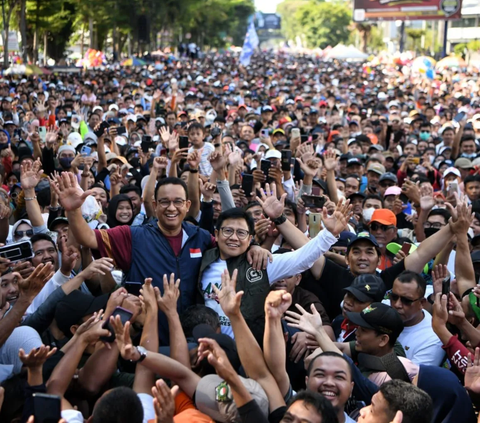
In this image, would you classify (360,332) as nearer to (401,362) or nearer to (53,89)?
(401,362)

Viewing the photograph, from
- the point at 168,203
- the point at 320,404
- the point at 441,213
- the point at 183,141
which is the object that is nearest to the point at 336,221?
the point at 168,203

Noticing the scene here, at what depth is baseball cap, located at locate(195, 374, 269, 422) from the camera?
11.9 ft

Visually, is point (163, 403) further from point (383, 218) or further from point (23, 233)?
point (383, 218)

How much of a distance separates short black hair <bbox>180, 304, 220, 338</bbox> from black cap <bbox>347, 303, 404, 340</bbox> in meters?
0.75

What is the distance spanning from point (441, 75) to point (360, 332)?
3439cm

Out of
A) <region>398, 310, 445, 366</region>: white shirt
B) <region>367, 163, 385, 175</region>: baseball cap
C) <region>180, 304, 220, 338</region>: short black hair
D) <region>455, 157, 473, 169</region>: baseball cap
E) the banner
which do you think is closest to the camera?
<region>180, 304, 220, 338</region>: short black hair

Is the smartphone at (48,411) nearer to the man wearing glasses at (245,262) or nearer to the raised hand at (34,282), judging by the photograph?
the raised hand at (34,282)

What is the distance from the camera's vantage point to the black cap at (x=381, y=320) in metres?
4.34

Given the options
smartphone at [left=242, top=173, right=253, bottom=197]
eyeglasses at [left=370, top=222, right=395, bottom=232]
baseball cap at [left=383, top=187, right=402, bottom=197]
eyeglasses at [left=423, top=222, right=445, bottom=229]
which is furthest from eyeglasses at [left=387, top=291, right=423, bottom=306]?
baseball cap at [left=383, top=187, right=402, bottom=197]

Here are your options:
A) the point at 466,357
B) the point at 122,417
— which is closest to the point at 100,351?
the point at 122,417

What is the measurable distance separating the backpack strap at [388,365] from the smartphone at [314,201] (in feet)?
8.56

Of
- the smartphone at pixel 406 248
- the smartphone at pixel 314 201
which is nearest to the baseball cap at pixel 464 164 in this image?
the smartphone at pixel 314 201

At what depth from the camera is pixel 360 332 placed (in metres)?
4.39

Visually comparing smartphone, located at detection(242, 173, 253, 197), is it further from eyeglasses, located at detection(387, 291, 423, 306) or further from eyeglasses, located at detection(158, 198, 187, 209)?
eyeglasses, located at detection(387, 291, 423, 306)
